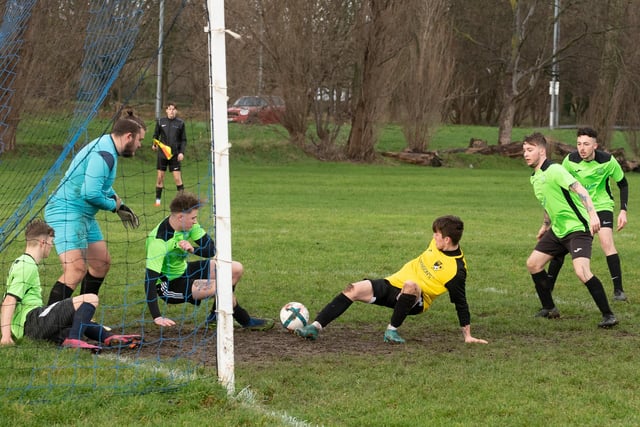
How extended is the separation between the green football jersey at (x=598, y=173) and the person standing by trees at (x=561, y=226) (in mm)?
1083

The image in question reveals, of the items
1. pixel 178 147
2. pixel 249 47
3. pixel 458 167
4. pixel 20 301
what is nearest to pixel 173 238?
pixel 20 301

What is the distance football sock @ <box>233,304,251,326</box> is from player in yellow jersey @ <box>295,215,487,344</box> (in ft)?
1.60

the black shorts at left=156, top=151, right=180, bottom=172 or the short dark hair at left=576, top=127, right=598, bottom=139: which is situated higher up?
the short dark hair at left=576, top=127, right=598, bottom=139

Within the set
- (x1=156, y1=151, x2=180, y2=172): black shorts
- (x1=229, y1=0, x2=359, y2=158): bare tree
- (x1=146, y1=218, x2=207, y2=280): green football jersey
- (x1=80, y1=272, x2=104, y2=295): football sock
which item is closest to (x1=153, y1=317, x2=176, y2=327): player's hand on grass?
(x1=146, y1=218, x2=207, y2=280): green football jersey

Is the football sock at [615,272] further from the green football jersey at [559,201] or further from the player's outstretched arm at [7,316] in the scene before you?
the player's outstretched arm at [7,316]

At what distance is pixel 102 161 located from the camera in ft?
21.7

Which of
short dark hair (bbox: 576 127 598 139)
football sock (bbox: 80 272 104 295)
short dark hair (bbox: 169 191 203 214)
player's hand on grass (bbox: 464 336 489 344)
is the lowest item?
player's hand on grass (bbox: 464 336 489 344)

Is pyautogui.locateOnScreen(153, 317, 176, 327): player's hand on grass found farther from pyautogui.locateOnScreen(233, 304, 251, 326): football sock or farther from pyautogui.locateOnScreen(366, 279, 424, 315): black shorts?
pyautogui.locateOnScreen(366, 279, 424, 315): black shorts

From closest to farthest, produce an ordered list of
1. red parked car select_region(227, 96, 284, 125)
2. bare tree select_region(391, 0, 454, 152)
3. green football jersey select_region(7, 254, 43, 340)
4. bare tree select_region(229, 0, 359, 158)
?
green football jersey select_region(7, 254, 43, 340) < bare tree select_region(229, 0, 359, 158) < red parked car select_region(227, 96, 284, 125) < bare tree select_region(391, 0, 454, 152)

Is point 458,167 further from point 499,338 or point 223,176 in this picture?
point 223,176

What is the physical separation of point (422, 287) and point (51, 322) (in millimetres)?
2816

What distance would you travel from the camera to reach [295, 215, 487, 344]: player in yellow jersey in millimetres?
6594

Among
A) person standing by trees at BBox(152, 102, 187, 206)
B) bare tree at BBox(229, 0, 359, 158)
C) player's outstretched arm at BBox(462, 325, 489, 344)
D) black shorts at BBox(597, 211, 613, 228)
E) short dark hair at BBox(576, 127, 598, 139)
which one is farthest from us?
bare tree at BBox(229, 0, 359, 158)

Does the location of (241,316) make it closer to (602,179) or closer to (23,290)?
(23,290)
